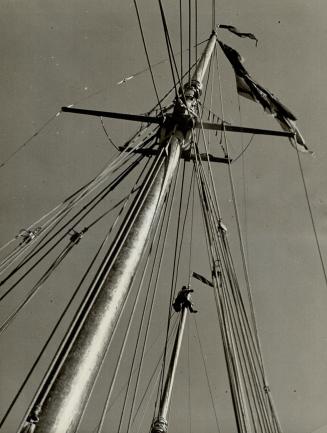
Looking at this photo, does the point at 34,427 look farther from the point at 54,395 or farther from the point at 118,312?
the point at 118,312

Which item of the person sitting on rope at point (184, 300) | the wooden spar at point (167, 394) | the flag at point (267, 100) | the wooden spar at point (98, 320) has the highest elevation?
the flag at point (267, 100)

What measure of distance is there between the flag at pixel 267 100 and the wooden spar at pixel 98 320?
3148mm

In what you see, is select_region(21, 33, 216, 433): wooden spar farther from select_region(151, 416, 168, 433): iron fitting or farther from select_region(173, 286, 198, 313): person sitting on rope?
select_region(173, 286, 198, 313): person sitting on rope

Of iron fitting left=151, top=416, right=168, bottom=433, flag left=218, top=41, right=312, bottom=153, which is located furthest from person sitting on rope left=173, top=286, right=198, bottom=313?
flag left=218, top=41, right=312, bottom=153

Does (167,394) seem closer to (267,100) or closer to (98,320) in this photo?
(98,320)

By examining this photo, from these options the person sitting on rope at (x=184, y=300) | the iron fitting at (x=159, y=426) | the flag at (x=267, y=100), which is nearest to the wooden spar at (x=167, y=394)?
the iron fitting at (x=159, y=426)

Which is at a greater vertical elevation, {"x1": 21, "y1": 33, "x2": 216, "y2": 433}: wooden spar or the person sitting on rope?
the person sitting on rope

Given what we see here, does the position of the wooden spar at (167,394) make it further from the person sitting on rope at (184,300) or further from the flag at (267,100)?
the flag at (267,100)

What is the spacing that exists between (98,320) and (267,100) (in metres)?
6.70

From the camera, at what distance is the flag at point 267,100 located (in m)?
8.92

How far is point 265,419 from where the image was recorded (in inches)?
253

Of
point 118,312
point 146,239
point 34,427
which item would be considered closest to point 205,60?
point 146,239

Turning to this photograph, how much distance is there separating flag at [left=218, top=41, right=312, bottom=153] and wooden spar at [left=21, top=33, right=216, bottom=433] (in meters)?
3.15

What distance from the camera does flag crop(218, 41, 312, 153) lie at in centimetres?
892
